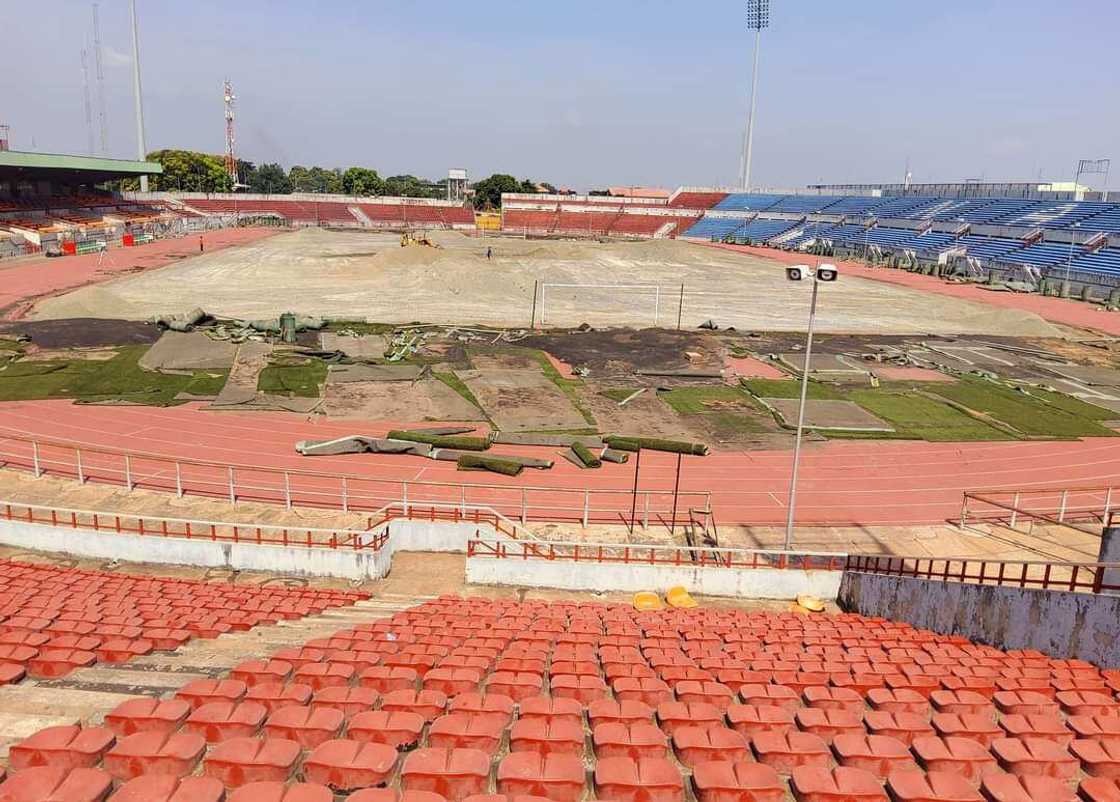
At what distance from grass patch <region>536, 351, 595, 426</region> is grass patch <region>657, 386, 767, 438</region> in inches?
148

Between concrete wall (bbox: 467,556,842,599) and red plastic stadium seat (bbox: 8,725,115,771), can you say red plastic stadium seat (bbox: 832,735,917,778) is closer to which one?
red plastic stadium seat (bbox: 8,725,115,771)

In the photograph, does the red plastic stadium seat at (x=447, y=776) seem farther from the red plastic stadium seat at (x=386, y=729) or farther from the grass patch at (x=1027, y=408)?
the grass patch at (x=1027, y=408)

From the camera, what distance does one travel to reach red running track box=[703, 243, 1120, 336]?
2257 inches

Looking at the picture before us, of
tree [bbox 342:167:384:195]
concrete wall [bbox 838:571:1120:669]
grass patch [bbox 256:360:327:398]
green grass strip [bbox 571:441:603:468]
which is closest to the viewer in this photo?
concrete wall [bbox 838:571:1120:669]

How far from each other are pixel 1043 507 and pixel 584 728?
20386 millimetres

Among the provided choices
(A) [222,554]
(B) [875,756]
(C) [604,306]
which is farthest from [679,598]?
(C) [604,306]

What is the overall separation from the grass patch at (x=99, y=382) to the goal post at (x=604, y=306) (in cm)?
2269

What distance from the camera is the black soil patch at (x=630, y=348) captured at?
1506 inches

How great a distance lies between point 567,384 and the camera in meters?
34.2

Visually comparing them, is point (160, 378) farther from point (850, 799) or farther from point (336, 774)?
point (850, 799)

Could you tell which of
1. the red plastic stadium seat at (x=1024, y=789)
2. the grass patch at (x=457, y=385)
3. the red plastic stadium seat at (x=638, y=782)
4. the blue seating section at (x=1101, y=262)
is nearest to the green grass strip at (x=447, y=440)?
the grass patch at (x=457, y=385)

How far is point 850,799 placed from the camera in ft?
21.0

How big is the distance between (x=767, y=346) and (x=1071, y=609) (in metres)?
33.5

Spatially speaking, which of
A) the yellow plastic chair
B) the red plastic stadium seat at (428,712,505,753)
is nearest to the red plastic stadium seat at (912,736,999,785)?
the red plastic stadium seat at (428,712,505,753)
